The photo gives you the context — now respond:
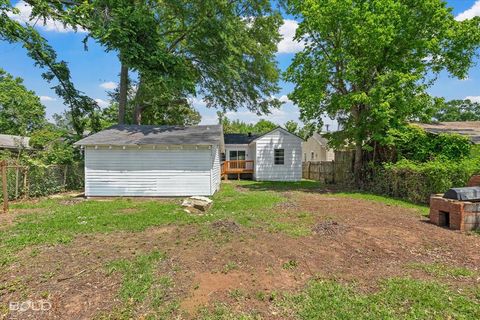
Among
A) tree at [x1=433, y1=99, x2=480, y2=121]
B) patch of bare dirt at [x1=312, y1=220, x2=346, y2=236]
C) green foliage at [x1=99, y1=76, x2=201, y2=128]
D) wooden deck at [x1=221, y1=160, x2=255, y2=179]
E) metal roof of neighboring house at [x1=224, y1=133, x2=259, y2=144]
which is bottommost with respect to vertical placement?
patch of bare dirt at [x1=312, y1=220, x2=346, y2=236]

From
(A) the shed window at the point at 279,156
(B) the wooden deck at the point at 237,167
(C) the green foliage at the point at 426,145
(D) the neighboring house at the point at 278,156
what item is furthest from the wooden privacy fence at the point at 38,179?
(C) the green foliage at the point at 426,145

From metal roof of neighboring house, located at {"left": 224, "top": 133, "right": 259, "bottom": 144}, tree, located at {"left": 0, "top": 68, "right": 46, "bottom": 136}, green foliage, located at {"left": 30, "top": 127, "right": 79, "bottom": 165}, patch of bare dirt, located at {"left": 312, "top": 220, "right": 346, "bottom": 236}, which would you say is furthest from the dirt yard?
tree, located at {"left": 0, "top": 68, "right": 46, "bottom": 136}

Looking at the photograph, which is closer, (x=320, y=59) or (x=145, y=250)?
(x=145, y=250)

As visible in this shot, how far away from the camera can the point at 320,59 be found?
16.4 metres

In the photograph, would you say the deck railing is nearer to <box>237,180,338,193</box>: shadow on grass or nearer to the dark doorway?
<box>237,180,338,193</box>: shadow on grass

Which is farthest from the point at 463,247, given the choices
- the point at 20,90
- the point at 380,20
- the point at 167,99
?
the point at 20,90

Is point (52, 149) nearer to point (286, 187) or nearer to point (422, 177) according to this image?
point (286, 187)

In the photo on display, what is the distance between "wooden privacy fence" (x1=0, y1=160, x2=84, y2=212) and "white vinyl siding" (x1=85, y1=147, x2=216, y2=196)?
6.56ft

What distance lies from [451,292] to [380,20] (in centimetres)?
1322

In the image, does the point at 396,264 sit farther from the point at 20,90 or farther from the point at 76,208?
the point at 20,90

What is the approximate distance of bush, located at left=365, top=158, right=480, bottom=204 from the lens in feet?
32.9

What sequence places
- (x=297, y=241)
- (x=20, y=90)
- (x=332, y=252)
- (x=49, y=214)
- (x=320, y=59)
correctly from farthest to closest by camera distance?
(x=20, y=90), (x=320, y=59), (x=49, y=214), (x=297, y=241), (x=332, y=252)

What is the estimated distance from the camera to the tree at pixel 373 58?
1358 centimetres

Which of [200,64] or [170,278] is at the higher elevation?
[200,64]
